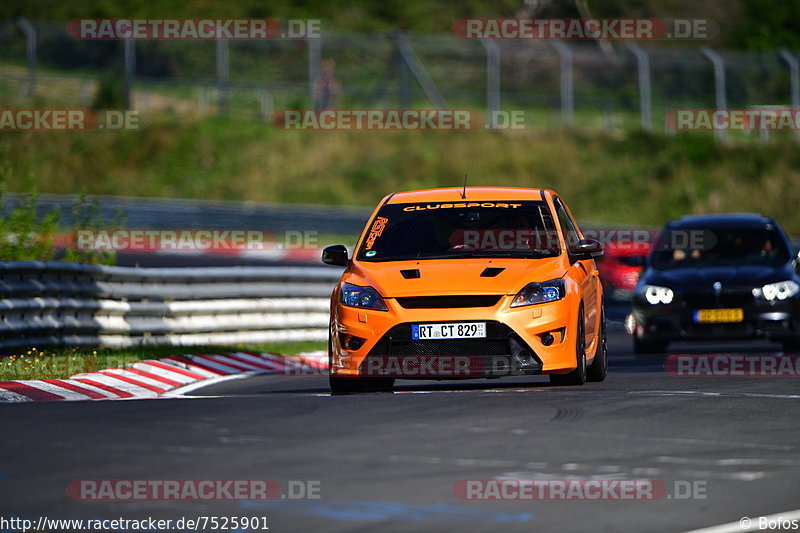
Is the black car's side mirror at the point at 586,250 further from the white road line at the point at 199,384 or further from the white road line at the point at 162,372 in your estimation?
the white road line at the point at 162,372

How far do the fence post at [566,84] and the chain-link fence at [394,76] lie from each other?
0.05 metres

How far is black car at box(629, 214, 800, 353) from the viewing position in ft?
55.2

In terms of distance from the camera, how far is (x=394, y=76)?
4219 centimetres

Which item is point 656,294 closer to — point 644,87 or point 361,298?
point 361,298

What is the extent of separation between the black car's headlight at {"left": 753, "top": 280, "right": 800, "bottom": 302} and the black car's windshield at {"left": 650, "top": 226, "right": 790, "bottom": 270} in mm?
852

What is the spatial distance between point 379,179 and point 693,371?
31912 mm

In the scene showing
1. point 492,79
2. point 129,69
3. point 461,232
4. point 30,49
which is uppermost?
point 30,49

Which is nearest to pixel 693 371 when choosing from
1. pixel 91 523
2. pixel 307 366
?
pixel 307 366

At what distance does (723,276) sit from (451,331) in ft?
21.2

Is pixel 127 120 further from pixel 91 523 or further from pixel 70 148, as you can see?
pixel 91 523

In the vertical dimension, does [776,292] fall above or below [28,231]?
below

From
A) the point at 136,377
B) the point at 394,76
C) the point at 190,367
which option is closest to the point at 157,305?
the point at 190,367

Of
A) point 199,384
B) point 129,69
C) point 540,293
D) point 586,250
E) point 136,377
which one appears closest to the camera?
point 540,293

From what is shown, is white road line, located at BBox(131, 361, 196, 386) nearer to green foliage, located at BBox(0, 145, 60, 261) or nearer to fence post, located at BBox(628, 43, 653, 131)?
green foliage, located at BBox(0, 145, 60, 261)
